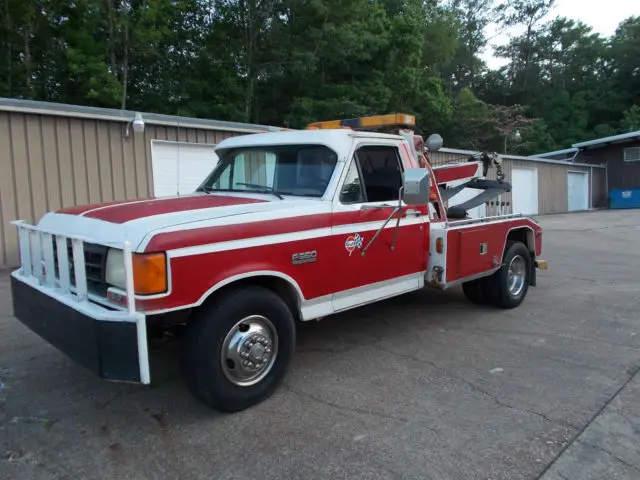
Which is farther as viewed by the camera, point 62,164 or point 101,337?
point 62,164

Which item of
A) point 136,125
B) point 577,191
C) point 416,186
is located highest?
point 136,125

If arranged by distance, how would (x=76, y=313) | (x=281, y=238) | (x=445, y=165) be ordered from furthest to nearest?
(x=445, y=165) < (x=281, y=238) < (x=76, y=313)

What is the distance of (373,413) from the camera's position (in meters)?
3.38

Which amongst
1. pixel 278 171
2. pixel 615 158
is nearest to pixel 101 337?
pixel 278 171

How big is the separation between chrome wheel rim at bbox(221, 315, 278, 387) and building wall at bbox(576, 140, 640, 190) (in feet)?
101

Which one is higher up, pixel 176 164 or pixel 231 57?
pixel 231 57

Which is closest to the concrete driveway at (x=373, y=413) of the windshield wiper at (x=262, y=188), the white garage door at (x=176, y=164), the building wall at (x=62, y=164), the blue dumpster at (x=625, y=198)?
the windshield wiper at (x=262, y=188)

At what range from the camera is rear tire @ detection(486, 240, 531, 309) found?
582cm

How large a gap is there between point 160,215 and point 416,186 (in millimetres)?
1856

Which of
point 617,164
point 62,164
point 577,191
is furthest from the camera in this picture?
point 617,164

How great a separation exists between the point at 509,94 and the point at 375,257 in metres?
50.0

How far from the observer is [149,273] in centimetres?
286

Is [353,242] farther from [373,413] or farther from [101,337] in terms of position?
[101,337]

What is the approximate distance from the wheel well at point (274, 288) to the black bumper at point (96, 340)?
606 mm
